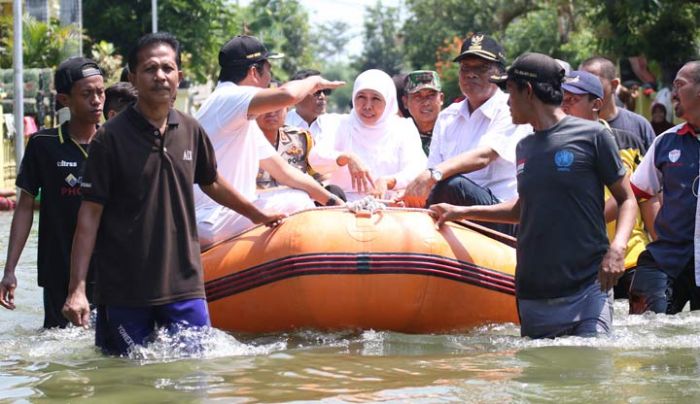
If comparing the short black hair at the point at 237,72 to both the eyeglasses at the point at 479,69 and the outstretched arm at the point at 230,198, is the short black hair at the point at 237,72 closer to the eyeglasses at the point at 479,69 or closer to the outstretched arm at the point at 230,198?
the outstretched arm at the point at 230,198

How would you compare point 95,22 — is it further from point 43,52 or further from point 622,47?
point 622,47

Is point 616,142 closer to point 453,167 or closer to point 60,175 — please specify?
point 453,167

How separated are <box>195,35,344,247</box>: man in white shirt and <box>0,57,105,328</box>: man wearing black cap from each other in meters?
0.61

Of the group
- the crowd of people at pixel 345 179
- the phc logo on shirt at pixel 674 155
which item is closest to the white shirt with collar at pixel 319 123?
the crowd of people at pixel 345 179

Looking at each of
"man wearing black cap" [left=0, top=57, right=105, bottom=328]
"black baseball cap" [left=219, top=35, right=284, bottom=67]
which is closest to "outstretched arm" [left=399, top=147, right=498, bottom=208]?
"black baseball cap" [left=219, top=35, right=284, bottom=67]

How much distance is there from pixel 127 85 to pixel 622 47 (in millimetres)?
15298

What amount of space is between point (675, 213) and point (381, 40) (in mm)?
107661

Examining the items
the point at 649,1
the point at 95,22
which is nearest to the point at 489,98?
the point at 649,1

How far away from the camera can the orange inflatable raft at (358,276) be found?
6.80 metres

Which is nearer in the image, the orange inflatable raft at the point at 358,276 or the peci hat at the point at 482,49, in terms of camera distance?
the orange inflatable raft at the point at 358,276

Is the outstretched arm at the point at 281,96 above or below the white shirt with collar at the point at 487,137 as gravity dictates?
above

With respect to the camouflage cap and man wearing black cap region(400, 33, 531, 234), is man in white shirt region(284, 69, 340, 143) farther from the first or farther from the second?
man wearing black cap region(400, 33, 531, 234)

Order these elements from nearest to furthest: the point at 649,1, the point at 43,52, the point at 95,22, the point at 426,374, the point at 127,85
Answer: the point at 426,374
the point at 127,85
the point at 649,1
the point at 43,52
the point at 95,22

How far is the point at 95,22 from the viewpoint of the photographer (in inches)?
1534
